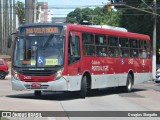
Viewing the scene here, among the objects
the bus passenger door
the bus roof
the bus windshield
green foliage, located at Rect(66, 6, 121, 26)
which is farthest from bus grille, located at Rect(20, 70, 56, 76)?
green foliage, located at Rect(66, 6, 121, 26)

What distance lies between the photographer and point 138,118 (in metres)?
14.3

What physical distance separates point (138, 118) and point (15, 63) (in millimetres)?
7107

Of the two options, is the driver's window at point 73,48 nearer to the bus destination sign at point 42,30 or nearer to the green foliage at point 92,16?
the bus destination sign at point 42,30

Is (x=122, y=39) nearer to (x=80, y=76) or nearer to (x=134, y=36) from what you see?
(x=134, y=36)

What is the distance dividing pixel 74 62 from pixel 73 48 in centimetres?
57

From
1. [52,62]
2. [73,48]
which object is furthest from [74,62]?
[52,62]

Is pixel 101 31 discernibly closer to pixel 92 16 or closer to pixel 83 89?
pixel 83 89

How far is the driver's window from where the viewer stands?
1959 cm

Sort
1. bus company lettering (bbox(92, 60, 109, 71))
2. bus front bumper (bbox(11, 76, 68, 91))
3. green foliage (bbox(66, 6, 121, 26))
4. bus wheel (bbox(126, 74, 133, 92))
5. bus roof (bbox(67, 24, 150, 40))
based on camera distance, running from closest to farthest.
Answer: bus front bumper (bbox(11, 76, 68, 91)) < bus roof (bbox(67, 24, 150, 40)) < bus company lettering (bbox(92, 60, 109, 71)) < bus wheel (bbox(126, 74, 133, 92)) < green foliage (bbox(66, 6, 121, 26))

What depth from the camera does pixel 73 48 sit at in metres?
19.9

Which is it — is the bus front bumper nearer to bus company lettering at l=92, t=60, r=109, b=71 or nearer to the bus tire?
bus company lettering at l=92, t=60, r=109, b=71

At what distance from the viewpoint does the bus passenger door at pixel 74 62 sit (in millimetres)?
19547

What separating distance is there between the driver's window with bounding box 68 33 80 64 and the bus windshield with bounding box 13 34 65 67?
1.34 feet

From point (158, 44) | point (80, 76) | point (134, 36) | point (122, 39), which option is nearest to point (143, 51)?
point (134, 36)
